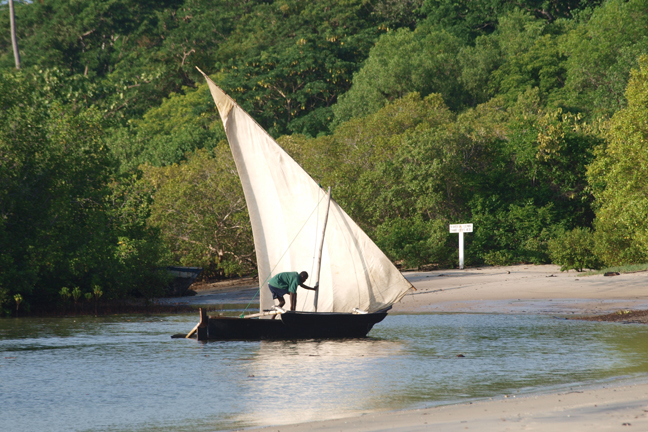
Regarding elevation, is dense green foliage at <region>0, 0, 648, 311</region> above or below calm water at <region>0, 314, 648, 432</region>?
above

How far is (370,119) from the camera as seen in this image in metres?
49.3

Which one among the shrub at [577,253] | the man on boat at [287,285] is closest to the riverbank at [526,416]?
the man on boat at [287,285]

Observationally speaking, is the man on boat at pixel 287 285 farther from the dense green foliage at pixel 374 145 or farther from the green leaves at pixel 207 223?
the green leaves at pixel 207 223

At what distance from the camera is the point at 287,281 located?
62.2 feet

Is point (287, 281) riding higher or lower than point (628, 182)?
lower

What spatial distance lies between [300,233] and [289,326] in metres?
2.58

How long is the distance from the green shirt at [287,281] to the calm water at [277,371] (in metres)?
1.45

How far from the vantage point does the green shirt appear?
61.4ft

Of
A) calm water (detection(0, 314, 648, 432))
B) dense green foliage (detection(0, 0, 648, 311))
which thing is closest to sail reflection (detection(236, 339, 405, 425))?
calm water (detection(0, 314, 648, 432))

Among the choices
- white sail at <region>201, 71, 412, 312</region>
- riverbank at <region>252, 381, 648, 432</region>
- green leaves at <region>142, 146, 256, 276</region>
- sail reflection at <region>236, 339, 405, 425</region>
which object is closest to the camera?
riverbank at <region>252, 381, 648, 432</region>

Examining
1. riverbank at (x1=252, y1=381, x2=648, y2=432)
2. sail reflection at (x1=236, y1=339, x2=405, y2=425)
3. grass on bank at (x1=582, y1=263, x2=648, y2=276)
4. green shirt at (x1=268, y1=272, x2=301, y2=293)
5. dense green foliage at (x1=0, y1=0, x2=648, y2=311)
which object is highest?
dense green foliage at (x1=0, y1=0, x2=648, y2=311)

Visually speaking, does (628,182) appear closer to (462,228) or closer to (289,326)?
(462,228)

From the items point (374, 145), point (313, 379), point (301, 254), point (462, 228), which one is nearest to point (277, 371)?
point (313, 379)

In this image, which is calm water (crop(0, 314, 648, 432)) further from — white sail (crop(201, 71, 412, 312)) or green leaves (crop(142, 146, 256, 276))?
green leaves (crop(142, 146, 256, 276))
